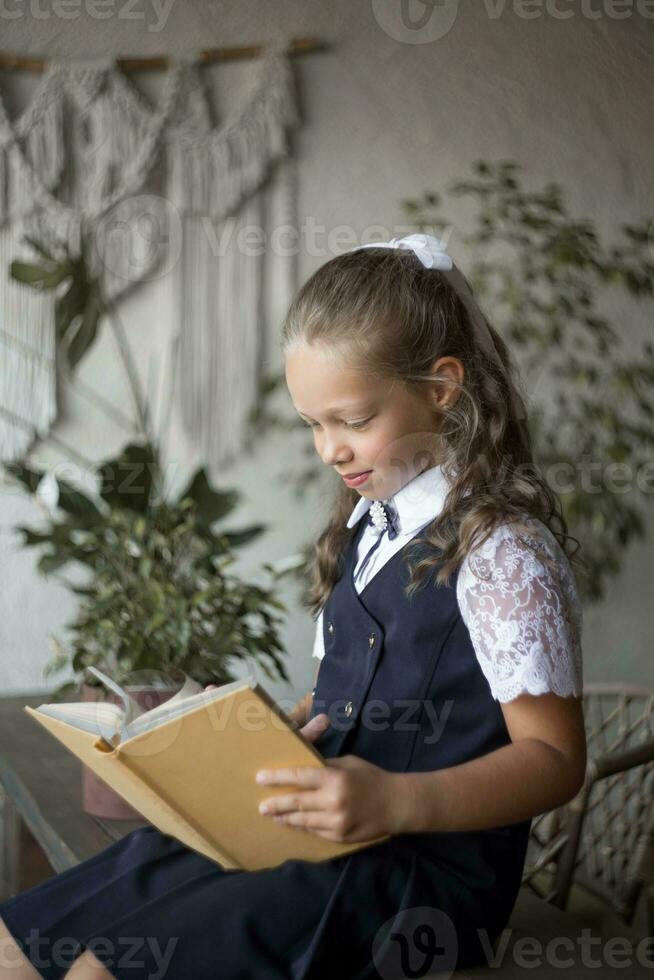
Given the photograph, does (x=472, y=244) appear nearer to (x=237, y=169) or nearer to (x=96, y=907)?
(x=237, y=169)

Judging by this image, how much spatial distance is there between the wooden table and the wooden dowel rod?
1.54 meters

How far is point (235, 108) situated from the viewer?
2822 millimetres

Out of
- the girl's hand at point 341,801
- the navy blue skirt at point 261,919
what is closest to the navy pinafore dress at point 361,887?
the navy blue skirt at point 261,919

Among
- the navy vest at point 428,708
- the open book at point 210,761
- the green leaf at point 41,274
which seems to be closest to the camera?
the open book at point 210,761

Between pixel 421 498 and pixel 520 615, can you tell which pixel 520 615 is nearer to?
pixel 520 615

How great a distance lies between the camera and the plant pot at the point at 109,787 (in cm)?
152

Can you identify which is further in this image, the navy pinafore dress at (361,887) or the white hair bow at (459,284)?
the white hair bow at (459,284)

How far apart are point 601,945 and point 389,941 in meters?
0.27

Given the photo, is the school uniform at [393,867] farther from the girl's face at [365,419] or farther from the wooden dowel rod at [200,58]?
the wooden dowel rod at [200,58]

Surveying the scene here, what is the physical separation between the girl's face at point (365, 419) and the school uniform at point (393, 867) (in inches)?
1.8

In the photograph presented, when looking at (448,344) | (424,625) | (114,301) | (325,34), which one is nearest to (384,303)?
(448,344)

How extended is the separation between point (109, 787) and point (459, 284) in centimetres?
86

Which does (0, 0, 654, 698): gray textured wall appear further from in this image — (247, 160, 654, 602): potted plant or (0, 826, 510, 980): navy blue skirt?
(0, 826, 510, 980): navy blue skirt

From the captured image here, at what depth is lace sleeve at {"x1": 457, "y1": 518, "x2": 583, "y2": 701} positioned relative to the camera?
1.01m
